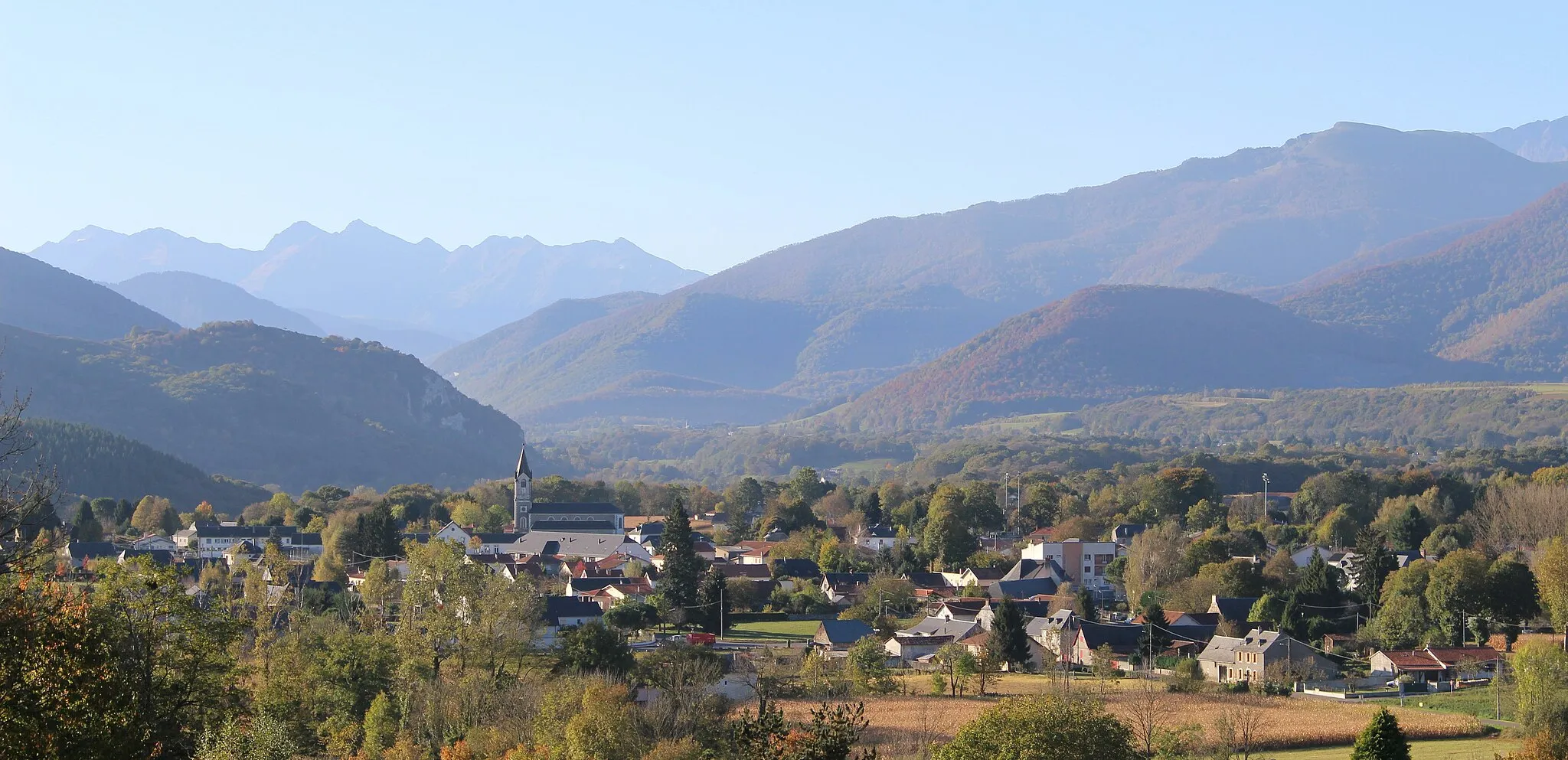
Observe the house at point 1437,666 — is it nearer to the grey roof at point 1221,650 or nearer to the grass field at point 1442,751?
the grey roof at point 1221,650

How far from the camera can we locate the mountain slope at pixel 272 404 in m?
149

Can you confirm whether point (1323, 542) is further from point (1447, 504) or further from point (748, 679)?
point (748, 679)

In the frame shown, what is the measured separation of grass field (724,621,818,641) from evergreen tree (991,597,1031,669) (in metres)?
6.34

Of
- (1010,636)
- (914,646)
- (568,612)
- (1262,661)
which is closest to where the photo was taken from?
(1262,661)

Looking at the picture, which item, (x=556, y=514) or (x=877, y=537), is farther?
(x=556, y=514)

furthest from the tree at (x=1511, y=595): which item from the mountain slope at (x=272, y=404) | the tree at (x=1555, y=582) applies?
the mountain slope at (x=272, y=404)

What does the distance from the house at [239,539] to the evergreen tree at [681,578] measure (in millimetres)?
20554

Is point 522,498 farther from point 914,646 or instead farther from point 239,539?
point 914,646

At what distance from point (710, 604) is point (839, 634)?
18.0ft

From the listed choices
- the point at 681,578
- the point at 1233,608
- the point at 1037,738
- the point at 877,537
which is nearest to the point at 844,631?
the point at 681,578

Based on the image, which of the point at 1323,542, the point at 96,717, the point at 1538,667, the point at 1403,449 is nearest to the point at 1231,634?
the point at 1538,667

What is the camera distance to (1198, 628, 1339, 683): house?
4388 centimetres

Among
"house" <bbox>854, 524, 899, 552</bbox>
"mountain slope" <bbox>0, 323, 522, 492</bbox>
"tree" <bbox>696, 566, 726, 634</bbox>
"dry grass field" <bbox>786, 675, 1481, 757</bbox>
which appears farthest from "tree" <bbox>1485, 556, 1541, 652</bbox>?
"mountain slope" <bbox>0, 323, 522, 492</bbox>

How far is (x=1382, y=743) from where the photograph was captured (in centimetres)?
2798
